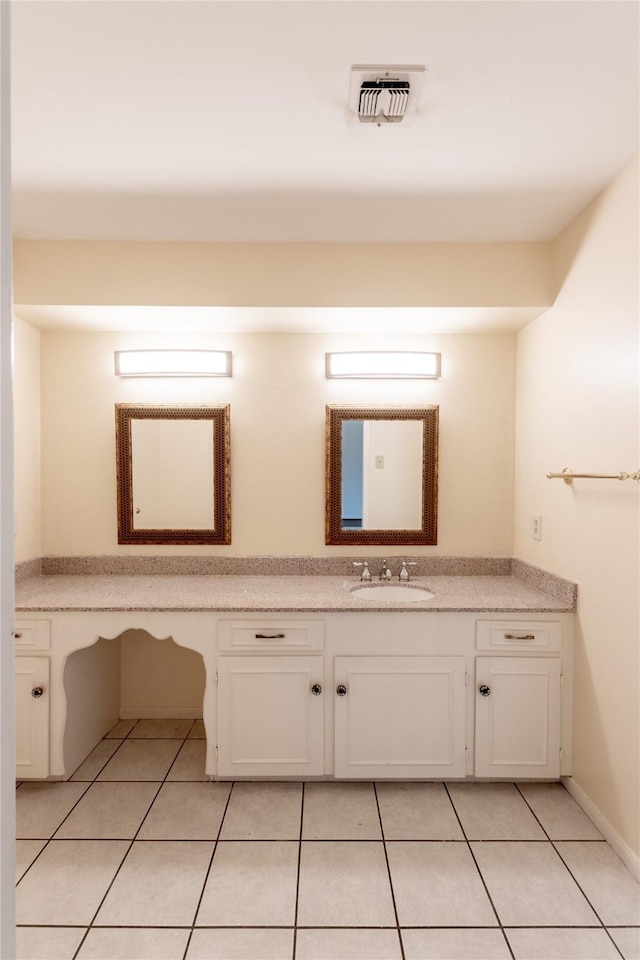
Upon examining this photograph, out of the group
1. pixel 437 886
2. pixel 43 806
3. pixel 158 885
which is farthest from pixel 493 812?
pixel 43 806

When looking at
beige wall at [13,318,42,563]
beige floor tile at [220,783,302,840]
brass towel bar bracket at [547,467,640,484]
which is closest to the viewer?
brass towel bar bracket at [547,467,640,484]

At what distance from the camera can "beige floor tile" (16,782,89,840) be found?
2131 mm

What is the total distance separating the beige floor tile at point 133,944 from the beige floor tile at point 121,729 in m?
1.26

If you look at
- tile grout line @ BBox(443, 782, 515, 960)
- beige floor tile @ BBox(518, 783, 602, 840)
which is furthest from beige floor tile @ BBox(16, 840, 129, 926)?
beige floor tile @ BBox(518, 783, 602, 840)

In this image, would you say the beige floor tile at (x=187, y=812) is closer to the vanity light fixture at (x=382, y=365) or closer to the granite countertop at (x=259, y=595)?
the granite countertop at (x=259, y=595)

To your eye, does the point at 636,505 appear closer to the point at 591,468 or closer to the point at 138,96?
the point at 591,468

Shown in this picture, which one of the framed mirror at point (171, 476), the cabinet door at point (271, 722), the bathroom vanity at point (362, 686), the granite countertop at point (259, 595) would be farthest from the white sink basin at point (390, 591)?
the framed mirror at point (171, 476)

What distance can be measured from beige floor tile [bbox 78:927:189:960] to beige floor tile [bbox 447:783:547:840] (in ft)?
3.46

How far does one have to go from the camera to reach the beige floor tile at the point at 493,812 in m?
2.11

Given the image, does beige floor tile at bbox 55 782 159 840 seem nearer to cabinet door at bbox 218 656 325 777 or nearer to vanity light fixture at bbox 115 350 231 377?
cabinet door at bbox 218 656 325 777

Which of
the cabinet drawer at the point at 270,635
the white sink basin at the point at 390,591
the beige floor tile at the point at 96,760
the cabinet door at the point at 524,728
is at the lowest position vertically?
the beige floor tile at the point at 96,760

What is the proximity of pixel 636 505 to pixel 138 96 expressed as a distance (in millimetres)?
1966

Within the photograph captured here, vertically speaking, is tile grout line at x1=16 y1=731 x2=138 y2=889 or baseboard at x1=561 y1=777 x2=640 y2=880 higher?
baseboard at x1=561 y1=777 x2=640 y2=880

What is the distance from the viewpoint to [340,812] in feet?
7.32
